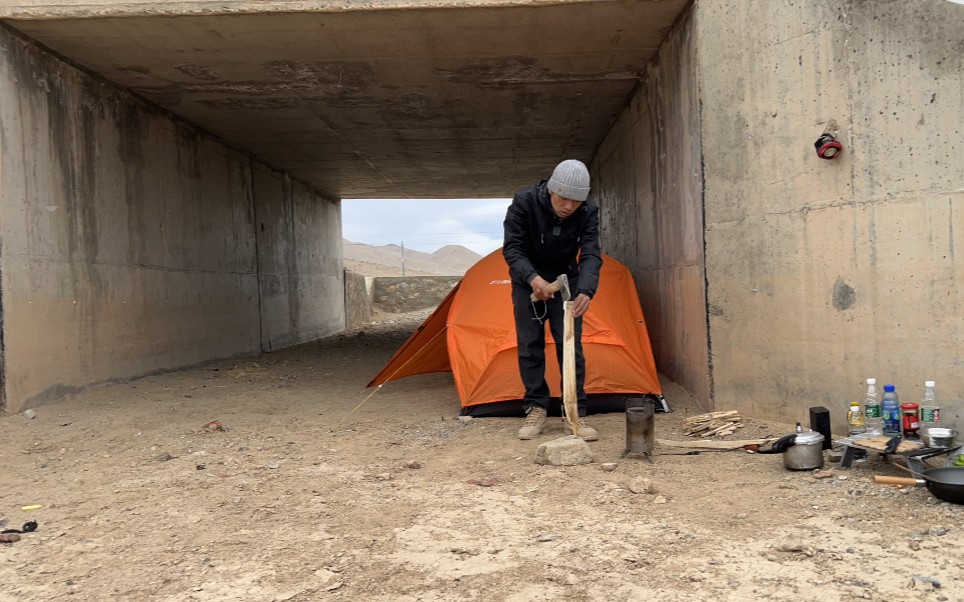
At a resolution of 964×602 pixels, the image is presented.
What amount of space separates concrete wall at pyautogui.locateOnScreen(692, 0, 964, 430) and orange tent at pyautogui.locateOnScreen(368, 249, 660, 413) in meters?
0.64

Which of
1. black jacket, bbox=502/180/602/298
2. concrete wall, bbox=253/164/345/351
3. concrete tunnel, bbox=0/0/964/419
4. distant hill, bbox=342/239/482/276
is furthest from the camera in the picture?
distant hill, bbox=342/239/482/276

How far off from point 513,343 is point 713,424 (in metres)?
1.38

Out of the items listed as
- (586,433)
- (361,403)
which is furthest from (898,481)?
(361,403)

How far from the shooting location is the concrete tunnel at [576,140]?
343cm

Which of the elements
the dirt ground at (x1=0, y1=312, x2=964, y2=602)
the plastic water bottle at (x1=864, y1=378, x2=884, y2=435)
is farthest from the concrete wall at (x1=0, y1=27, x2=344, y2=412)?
the plastic water bottle at (x1=864, y1=378, x2=884, y2=435)

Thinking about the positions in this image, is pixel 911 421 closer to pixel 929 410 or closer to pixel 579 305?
pixel 929 410

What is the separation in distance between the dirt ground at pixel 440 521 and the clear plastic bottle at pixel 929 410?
400 mm

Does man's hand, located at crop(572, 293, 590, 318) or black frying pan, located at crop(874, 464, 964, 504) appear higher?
man's hand, located at crop(572, 293, 590, 318)

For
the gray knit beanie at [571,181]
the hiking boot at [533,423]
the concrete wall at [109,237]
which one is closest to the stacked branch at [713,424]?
the hiking boot at [533,423]

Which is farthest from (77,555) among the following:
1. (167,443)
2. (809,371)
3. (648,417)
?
(809,371)

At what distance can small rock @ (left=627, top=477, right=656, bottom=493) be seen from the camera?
2783 millimetres

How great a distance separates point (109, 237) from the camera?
564cm

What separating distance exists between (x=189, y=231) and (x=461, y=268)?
6757cm

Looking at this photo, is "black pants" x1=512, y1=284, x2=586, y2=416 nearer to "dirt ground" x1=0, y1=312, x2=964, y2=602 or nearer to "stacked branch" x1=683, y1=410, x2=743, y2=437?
"dirt ground" x1=0, y1=312, x2=964, y2=602
